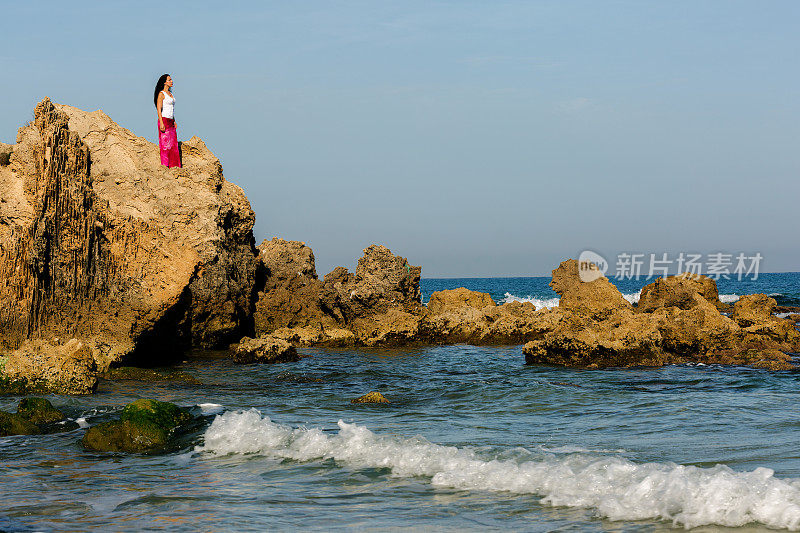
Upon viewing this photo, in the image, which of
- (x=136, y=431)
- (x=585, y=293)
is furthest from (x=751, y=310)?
(x=136, y=431)

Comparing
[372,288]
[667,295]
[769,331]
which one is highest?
[372,288]

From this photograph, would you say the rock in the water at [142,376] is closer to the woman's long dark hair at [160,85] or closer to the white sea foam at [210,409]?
the white sea foam at [210,409]

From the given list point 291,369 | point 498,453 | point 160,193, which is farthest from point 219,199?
point 498,453

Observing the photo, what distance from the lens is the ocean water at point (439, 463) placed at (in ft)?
18.2

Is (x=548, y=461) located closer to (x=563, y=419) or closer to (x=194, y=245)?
(x=563, y=419)

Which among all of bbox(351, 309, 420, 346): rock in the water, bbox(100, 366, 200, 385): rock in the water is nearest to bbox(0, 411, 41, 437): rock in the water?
bbox(100, 366, 200, 385): rock in the water

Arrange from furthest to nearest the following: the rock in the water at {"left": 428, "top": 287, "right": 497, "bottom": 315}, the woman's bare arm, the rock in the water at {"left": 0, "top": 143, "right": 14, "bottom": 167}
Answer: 1. the rock in the water at {"left": 428, "top": 287, "right": 497, "bottom": 315}
2. the woman's bare arm
3. the rock in the water at {"left": 0, "top": 143, "right": 14, "bottom": 167}

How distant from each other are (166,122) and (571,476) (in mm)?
14861

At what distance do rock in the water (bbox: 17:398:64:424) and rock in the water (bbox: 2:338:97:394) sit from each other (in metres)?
1.60

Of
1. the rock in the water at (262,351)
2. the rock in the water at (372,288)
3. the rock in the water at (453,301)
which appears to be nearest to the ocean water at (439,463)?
the rock in the water at (262,351)

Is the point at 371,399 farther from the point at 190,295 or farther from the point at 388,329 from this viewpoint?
the point at 388,329

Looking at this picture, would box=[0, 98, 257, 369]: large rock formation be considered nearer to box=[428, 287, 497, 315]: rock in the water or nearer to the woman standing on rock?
the woman standing on rock

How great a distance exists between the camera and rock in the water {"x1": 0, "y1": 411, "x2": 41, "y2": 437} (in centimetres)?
888

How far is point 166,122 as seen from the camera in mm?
18125
